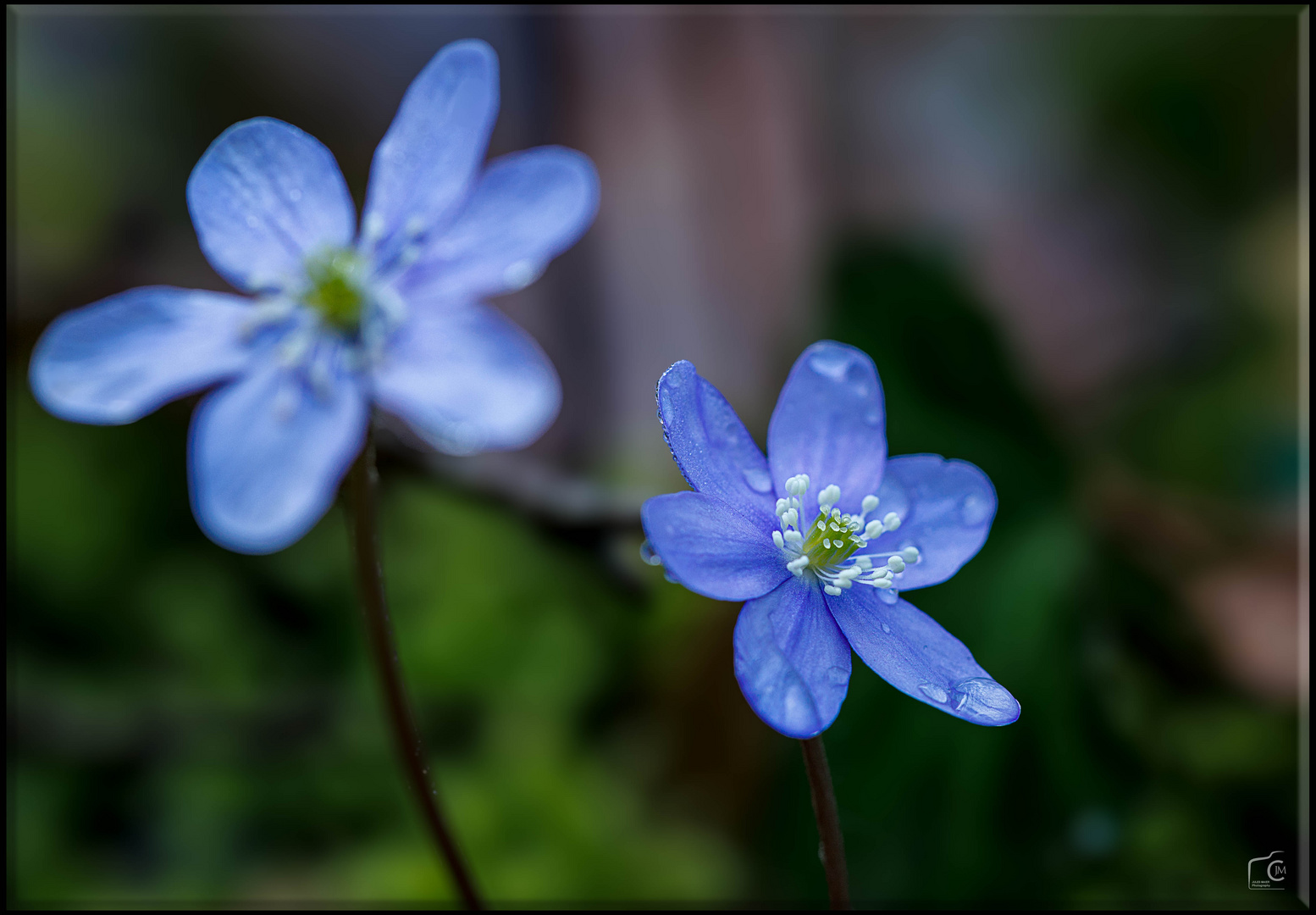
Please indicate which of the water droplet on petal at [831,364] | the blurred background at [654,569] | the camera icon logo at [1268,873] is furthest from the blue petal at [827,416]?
the camera icon logo at [1268,873]

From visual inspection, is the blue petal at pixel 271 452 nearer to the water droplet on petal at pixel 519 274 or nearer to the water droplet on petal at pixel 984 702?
the water droplet on petal at pixel 519 274

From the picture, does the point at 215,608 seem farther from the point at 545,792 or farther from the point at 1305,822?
the point at 1305,822

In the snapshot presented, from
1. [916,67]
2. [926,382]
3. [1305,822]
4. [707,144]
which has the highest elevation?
[916,67]

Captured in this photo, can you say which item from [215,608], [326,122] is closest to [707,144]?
[326,122]

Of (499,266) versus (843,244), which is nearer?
(499,266)

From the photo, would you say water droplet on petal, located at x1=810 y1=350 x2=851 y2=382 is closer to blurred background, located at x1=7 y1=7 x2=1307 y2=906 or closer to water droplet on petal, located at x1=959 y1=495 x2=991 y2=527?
water droplet on petal, located at x1=959 y1=495 x2=991 y2=527

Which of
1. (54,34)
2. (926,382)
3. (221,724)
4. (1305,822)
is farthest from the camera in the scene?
(54,34)

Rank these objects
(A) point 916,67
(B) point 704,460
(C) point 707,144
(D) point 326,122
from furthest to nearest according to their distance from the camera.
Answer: (A) point 916,67 < (C) point 707,144 < (D) point 326,122 < (B) point 704,460

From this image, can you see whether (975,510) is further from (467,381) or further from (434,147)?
(434,147)

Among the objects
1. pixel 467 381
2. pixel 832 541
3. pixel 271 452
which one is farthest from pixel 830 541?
pixel 271 452
